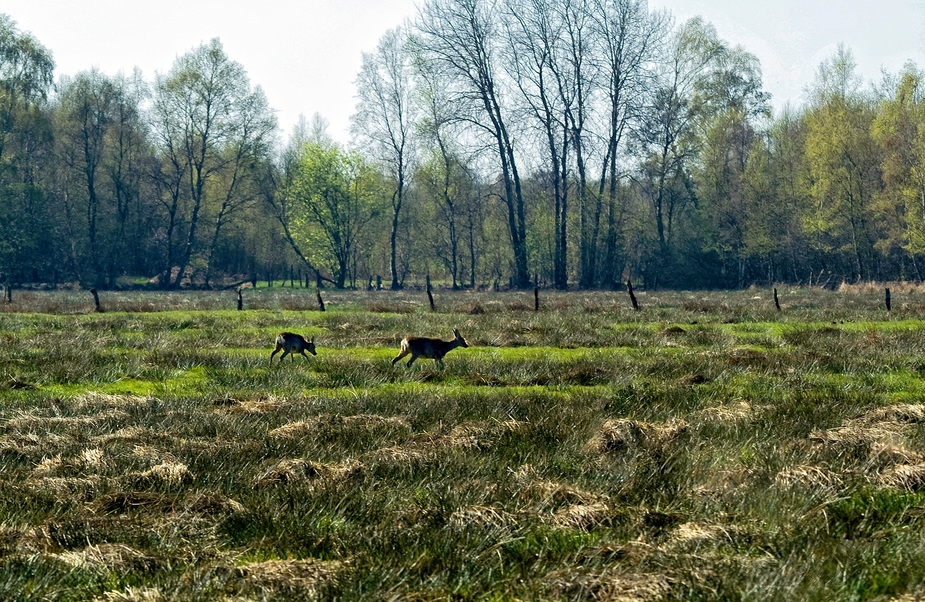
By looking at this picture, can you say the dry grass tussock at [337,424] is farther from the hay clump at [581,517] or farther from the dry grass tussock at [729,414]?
the dry grass tussock at [729,414]

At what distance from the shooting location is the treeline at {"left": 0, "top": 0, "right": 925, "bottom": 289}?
166 ft

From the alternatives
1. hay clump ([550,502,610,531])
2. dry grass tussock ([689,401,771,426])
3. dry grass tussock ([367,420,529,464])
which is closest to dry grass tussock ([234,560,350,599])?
hay clump ([550,502,610,531])

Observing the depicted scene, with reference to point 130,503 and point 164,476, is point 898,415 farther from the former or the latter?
point 130,503

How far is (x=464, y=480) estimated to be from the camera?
5.75 meters

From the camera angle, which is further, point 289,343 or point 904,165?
point 904,165

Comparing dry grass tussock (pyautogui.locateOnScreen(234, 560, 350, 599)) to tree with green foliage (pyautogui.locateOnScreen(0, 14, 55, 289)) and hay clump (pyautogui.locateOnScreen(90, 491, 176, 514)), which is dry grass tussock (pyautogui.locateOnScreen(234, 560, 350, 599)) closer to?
hay clump (pyautogui.locateOnScreen(90, 491, 176, 514))

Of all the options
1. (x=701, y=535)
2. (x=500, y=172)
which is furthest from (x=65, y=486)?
(x=500, y=172)

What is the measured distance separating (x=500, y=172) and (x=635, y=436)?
46734 mm

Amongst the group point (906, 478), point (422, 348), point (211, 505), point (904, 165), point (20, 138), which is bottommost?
point (906, 478)

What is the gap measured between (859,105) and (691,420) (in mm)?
57807

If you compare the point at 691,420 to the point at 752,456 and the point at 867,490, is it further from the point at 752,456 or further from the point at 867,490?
the point at 867,490

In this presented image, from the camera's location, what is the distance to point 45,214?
5603cm

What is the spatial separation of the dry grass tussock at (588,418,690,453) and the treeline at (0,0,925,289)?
143 ft

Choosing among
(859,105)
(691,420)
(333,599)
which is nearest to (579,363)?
(691,420)
